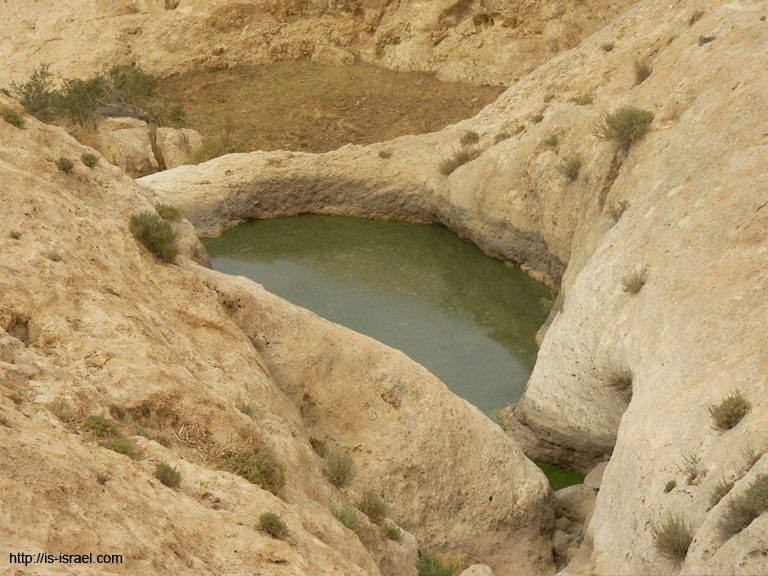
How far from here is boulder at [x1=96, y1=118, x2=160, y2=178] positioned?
23.4 m

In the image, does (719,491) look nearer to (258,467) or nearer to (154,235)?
(258,467)

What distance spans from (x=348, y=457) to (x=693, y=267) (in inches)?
194

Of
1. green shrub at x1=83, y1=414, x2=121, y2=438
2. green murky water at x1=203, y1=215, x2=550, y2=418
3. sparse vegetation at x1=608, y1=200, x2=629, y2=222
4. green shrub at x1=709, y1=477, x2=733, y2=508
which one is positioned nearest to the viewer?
green shrub at x1=83, y1=414, x2=121, y2=438

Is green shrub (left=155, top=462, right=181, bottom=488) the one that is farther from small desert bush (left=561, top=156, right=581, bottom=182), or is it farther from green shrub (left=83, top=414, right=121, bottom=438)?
small desert bush (left=561, top=156, right=581, bottom=182)

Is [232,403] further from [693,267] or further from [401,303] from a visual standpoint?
[401,303]

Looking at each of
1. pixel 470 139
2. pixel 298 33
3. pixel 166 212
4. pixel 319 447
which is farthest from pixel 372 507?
pixel 298 33

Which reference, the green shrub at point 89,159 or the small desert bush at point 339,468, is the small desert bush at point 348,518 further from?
the green shrub at point 89,159

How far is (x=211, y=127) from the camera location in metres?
26.0

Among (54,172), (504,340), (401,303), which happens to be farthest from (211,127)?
(54,172)

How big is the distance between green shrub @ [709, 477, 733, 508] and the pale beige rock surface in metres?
2.98

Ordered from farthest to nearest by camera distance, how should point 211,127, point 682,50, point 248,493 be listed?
point 211,127, point 682,50, point 248,493

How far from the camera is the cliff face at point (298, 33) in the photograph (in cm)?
2867

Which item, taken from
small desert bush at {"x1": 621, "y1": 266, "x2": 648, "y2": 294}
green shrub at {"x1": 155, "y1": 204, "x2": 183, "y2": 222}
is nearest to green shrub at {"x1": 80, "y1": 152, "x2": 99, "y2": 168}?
green shrub at {"x1": 155, "y1": 204, "x2": 183, "y2": 222}

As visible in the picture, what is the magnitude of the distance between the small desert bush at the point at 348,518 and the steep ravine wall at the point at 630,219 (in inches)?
95.9
